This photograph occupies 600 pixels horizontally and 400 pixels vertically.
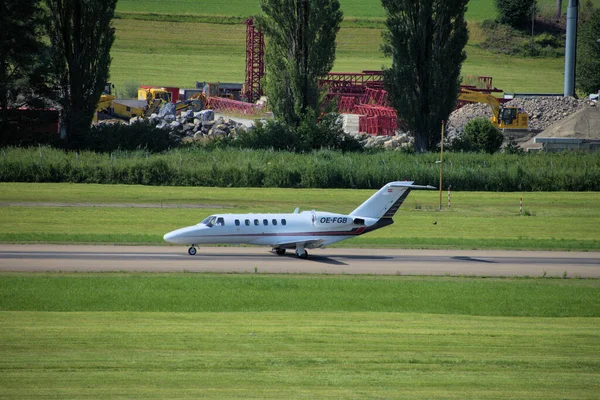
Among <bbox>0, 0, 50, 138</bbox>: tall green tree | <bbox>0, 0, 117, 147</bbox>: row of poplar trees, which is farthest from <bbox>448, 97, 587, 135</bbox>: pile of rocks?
<bbox>0, 0, 50, 138</bbox>: tall green tree

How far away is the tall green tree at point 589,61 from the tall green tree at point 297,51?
6903cm

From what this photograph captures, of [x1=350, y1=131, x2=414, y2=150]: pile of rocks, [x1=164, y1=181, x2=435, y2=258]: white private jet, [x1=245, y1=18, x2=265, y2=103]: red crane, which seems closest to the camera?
[x1=164, y1=181, x2=435, y2=258]: white private jet

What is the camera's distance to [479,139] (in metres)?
77.6

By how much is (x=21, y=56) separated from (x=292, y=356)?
2293 inches

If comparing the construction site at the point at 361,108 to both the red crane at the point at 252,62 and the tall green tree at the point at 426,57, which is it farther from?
the tall green tree at the point at 426,57

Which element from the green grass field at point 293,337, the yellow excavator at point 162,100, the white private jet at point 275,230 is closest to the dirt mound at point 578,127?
the yellow excavator at point 162,100

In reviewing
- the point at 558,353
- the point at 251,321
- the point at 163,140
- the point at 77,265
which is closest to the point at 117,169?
the point at 163,140

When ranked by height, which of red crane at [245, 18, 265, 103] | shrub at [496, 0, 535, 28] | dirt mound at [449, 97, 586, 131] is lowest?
dirt mound at [449, 97, 586, 131]

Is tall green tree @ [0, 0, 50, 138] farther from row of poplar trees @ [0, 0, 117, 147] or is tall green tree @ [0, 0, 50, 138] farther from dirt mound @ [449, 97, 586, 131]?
dirt mound @ [449, 97, 586, 131]

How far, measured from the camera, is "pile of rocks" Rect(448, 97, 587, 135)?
329 feet

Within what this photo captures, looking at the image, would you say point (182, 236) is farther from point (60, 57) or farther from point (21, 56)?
point (21, 56)

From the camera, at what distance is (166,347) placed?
70.1ft

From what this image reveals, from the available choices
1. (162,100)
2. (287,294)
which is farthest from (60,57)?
(287,294)

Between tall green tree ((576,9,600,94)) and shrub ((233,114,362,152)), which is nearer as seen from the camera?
shrub ((233,114,362,152))
